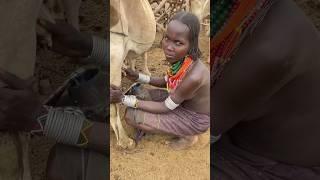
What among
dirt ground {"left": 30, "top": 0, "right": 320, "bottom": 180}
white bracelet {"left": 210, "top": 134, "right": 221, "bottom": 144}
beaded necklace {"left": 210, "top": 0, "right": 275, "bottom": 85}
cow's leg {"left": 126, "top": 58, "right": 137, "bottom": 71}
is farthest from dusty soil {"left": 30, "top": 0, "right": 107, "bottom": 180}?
white bracelet {"left": 210, "top": 134, "right": 221, "bottom": 144}

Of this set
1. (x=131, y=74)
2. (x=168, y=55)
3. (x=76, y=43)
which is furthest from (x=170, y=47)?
(x=76, y=43)

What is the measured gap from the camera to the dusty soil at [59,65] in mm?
1601

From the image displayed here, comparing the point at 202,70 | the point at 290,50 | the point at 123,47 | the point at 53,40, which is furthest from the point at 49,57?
the point at 290,50

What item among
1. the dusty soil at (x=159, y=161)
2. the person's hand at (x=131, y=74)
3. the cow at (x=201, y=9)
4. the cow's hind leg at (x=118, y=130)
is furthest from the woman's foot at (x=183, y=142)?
the cow at (x=201, y=9)

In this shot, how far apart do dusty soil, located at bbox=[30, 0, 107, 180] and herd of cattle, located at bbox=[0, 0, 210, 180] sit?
0.10ft

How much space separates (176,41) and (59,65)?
349mm

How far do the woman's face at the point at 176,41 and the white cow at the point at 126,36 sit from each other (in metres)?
0.05

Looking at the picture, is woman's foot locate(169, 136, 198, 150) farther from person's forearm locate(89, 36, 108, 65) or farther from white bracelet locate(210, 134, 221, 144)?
person's forearm locate(89, 36, 108, 65)

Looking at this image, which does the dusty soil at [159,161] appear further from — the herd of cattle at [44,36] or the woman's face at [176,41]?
the woman's face at [176,41]

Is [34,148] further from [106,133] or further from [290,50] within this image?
[290,50]

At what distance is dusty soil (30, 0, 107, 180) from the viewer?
1.60m

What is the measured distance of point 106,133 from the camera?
165 cm

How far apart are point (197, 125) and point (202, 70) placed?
167mm

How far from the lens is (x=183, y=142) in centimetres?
169
